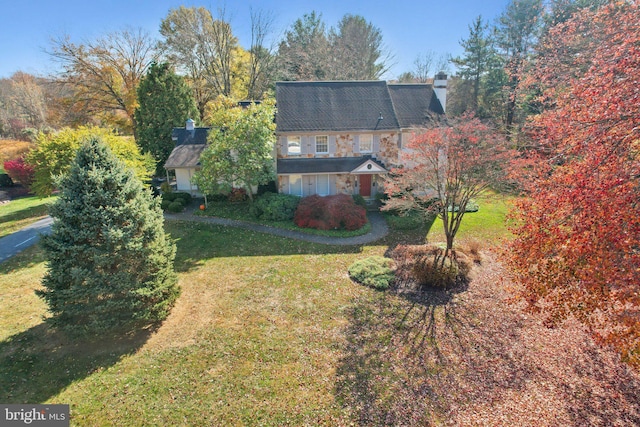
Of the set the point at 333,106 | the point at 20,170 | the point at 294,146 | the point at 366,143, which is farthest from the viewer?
the point at 20,170

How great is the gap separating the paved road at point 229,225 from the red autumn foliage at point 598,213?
10.9m

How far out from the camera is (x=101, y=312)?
972 centimetres

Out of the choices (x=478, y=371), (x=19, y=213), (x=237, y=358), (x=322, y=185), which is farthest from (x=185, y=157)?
(x=478, y=371)

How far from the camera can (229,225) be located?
68.4 ft

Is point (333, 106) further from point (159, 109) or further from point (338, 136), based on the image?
point (159, 109)

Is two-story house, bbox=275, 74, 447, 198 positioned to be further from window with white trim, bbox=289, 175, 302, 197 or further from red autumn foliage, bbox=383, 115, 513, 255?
red autumn foliage, bbox=383, 115, 513, 255

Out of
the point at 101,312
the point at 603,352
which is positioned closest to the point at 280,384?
the point at 101,312

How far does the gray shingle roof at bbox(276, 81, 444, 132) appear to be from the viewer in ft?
80.1

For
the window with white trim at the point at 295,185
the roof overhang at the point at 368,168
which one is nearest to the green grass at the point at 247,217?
the window with white trim at the point at 295,185

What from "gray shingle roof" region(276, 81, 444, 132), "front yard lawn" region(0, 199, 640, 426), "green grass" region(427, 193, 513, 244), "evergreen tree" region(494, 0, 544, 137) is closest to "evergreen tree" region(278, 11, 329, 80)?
"gray shingle roof" region(276, 81, 444, 132)

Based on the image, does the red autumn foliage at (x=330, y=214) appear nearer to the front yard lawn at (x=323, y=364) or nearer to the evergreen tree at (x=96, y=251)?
the front yard lawn at (x=323, y=364)

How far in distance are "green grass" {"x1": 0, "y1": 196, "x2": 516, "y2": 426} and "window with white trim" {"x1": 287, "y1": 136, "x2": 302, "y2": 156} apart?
1239cm

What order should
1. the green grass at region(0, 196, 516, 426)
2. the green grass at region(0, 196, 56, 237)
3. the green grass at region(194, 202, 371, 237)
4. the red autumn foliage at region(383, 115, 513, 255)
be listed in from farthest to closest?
the green grass at region(0, 196, 56, 237), the green grass at region(194, 202, 371, 237), the red autumn foliage at region(383, 115, 513, 255), the green grass at region(0, 196, 516, 426)

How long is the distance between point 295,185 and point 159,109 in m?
16.3
